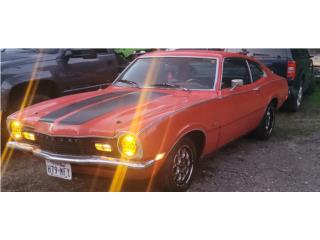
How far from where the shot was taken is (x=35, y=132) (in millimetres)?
3281

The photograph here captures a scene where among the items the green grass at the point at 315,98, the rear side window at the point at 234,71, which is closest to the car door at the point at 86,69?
the rear side window at the point at 234,71

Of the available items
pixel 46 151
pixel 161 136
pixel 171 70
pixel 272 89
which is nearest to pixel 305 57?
pixel 272 89

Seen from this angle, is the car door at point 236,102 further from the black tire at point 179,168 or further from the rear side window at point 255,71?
the black tire at point 179,168

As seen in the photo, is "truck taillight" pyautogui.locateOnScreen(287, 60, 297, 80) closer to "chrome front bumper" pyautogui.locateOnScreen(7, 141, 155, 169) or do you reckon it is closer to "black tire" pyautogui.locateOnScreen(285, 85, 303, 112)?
"black tire" pyautogui.locateOnScreen(285, 85, 303, 112)

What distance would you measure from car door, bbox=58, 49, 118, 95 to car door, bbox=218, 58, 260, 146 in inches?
94.3

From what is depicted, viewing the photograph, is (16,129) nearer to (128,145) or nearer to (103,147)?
(103,147)

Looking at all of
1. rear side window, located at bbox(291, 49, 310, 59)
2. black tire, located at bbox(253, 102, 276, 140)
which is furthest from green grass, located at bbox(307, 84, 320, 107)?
black tire, located at bbox(253, 102, 276, 140)

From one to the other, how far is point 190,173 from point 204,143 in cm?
36

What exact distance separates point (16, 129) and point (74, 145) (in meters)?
0.85

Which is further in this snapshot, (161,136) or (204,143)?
(204,143)

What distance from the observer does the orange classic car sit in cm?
291

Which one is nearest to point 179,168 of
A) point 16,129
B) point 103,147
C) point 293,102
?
point 103,147

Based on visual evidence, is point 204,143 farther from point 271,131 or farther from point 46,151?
point 271,131

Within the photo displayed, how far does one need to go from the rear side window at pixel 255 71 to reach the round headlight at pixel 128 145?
104 inches
